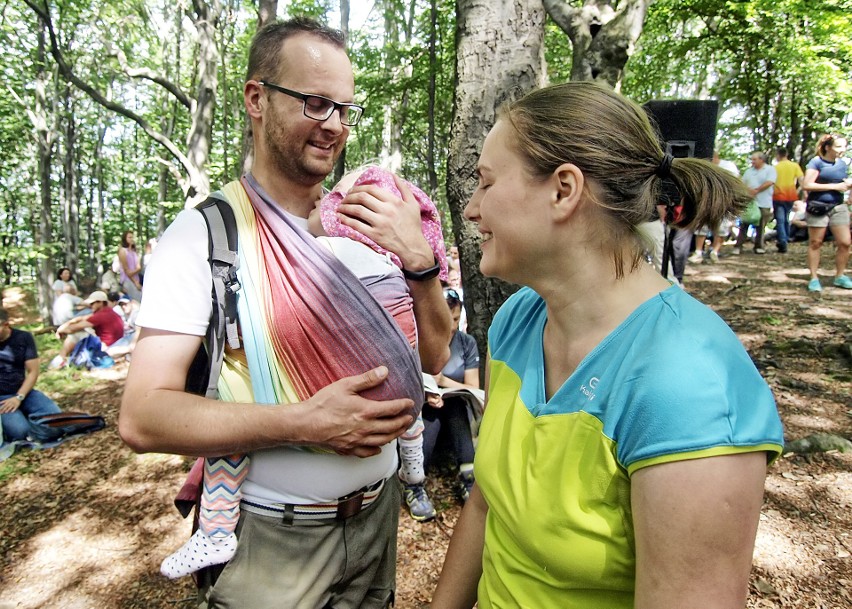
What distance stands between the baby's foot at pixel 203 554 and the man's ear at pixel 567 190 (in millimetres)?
1233

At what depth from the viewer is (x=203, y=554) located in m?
1.45

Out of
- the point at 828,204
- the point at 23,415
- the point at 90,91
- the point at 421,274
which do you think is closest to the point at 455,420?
the point at 421,274

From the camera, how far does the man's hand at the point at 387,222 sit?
1.47 meters

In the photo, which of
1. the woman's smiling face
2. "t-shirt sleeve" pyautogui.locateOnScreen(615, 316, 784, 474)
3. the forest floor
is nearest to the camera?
"t-shirt sleeve" pyautogui.locateOnScreen(615, 316, 784, 474)

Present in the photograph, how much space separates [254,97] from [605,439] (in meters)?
1.41

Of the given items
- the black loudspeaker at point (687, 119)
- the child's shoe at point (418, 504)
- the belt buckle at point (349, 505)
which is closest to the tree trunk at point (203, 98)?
the child's shoe at point (418, 504)

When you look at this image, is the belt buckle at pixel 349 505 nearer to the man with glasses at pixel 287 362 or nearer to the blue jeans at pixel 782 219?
the man with glasses at pixel 287 362

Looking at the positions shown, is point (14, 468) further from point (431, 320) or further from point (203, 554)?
point (431, 320)

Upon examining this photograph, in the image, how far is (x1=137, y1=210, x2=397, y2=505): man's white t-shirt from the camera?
1.30 m

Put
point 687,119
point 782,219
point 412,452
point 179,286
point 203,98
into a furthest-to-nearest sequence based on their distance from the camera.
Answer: point 782,219 → point 203,98 → point 687,119 → point 412,452 → point 179,286

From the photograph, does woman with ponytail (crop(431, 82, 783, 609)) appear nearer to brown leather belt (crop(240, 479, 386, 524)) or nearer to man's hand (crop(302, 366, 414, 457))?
man's hand (crop(302, 366, 414, 457))

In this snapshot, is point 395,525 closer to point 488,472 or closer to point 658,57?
point 488,472

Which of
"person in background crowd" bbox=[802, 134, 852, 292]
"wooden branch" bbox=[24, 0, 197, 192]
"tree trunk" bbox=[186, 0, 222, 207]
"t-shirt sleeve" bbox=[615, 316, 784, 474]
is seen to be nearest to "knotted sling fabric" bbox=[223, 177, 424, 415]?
"t-shirt sleeve" bbox=[615, 316, 784, 474]

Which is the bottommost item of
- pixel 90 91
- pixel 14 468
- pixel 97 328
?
pixel 14 468
